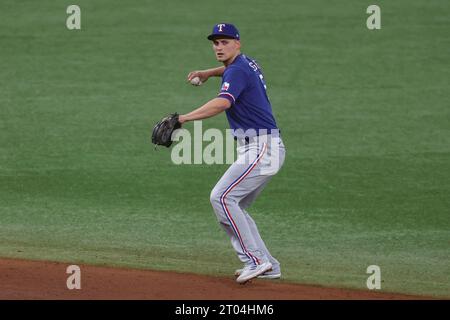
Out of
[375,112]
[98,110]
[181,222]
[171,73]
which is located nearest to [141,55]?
[171,73]

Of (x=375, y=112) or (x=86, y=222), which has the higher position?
(x=375, y=112)

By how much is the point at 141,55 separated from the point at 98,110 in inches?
92.4

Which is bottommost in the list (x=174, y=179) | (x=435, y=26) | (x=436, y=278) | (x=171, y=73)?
(x=436, y=278)

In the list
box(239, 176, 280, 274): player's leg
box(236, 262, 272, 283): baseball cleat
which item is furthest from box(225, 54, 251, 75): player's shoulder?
box(236, 262, 272, 283): baseball cleat

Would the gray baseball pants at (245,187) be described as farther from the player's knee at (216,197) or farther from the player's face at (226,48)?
the player's face at (226,48)

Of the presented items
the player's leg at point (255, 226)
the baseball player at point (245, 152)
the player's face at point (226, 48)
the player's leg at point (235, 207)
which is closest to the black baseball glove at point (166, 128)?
the baseball player at point (245, 152)

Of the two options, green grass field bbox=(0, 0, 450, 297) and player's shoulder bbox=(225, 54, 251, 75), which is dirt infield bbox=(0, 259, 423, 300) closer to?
green grass field bbox=(0, 0, 450, 297)

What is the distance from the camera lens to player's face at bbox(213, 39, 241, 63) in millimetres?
7934

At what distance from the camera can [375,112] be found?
48.2 feet

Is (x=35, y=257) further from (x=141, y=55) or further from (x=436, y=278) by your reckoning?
(x=141, y=55)

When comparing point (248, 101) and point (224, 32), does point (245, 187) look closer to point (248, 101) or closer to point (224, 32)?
point (248, 101)

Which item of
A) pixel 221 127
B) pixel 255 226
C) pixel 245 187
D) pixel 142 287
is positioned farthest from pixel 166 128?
pixel 221 127

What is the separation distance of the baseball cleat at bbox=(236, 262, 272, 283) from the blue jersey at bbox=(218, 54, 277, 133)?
41.7 inches

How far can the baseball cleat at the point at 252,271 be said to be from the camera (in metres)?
7.83
